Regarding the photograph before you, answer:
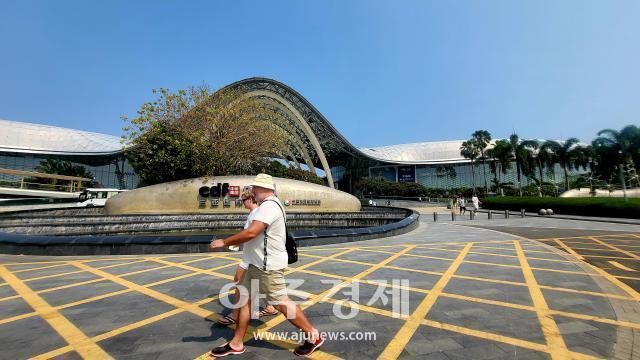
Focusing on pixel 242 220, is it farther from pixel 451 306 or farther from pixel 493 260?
pixel 451 306

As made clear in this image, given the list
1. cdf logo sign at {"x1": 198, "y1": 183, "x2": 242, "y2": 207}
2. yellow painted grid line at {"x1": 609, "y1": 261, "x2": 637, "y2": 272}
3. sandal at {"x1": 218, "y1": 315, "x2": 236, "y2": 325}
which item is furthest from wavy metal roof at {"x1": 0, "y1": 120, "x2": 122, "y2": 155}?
yellow painted grid line at {"x1": 609, "y1": 261, "x2": 637, "y2": 272}

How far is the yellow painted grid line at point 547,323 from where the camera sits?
290cm

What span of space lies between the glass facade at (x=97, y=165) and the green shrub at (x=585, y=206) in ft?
231

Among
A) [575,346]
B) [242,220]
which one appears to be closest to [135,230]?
[242,220]

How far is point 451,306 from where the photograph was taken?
411 cm

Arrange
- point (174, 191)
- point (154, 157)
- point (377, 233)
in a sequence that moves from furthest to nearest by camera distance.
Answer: point (154, 157) < point (174, 191) < point (377, 233)

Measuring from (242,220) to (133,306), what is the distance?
41.7ft

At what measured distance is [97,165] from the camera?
67.2m

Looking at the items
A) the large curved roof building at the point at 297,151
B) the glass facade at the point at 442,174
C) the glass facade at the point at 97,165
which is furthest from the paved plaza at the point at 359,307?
the glass facade at the point at 442,174

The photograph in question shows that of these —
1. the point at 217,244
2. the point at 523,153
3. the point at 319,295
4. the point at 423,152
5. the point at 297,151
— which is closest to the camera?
the point at 217,244

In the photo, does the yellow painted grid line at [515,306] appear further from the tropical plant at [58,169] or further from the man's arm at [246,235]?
the tropical plant at [58,169]

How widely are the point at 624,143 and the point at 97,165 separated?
274ft

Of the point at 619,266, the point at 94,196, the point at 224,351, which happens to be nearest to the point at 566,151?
the point at 619,266

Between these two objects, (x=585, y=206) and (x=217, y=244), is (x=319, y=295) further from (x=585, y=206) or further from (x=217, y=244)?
(x=585, y=206)
